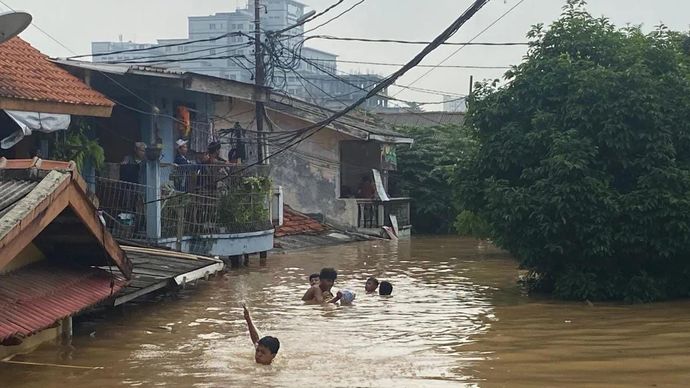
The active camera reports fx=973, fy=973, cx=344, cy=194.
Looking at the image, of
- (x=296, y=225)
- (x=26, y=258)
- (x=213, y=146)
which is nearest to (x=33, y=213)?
(x=26, y=258)

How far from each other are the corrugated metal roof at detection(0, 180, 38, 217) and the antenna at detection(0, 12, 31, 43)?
9.59ft

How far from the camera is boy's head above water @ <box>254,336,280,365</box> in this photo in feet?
32.2

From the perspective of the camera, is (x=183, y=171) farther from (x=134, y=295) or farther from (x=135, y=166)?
(x=134, y=295)

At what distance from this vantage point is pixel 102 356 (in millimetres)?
10281

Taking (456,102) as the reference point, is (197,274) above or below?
below

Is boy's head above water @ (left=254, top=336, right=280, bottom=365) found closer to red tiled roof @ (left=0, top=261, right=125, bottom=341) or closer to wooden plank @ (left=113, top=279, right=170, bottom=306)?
red tiled roof @ (left=0, top=261, right=125, bottom=341)

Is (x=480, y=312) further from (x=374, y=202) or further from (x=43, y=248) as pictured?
(x=374, y=202)

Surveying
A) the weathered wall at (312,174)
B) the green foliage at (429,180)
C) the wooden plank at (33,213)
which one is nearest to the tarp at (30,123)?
the wooden plank at (33,213)

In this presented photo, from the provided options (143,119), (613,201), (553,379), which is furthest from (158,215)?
(553,379)

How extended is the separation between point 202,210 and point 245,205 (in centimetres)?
125

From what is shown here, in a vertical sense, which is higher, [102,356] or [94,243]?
[94,243]

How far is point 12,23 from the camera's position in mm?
11227

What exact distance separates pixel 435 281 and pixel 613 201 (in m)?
5.22

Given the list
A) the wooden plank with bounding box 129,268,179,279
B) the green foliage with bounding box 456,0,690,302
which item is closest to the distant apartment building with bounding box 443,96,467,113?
the green foliage with bounding box 456,0,690,302
